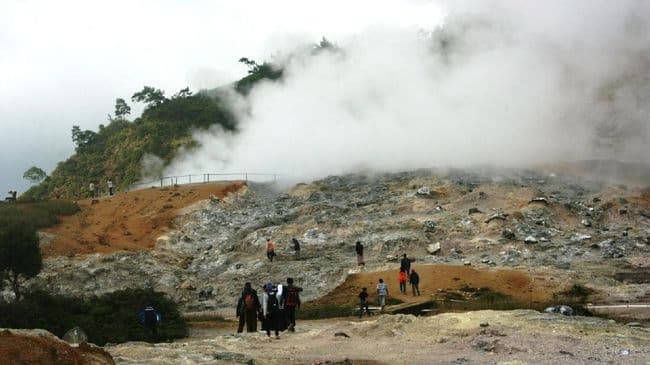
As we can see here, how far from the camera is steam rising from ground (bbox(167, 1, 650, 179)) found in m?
44.4

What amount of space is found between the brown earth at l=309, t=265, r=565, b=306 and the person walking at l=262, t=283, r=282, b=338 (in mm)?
8626

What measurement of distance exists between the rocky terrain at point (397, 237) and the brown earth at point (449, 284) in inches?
27.7

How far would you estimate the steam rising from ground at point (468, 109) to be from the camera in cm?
4444

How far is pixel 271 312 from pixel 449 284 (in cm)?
1171

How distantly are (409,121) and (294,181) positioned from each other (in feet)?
34.2

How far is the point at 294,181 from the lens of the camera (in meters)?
43.1

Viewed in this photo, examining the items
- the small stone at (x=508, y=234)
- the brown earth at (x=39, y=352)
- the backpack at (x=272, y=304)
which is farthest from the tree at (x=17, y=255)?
the small stone at (x=508, y=234)

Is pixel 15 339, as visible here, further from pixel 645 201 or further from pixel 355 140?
pixel 355 140

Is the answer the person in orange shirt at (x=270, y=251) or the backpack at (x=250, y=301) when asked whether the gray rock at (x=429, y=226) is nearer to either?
the person in orange shirt at (x=270, y=251)

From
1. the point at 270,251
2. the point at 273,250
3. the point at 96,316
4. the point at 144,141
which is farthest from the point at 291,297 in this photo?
the point at 144,141

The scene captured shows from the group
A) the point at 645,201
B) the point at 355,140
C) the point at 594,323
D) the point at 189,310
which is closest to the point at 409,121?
the point at 355,140

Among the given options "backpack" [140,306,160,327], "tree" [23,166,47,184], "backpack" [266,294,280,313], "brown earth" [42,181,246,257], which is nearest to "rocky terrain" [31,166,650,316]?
"brown earth" [42,181,246,257]

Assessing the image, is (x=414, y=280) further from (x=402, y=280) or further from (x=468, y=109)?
(x=468, y=109)

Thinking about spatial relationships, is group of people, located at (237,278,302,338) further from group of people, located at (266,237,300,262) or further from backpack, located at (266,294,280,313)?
group of people, located at (266,237,300,262)
